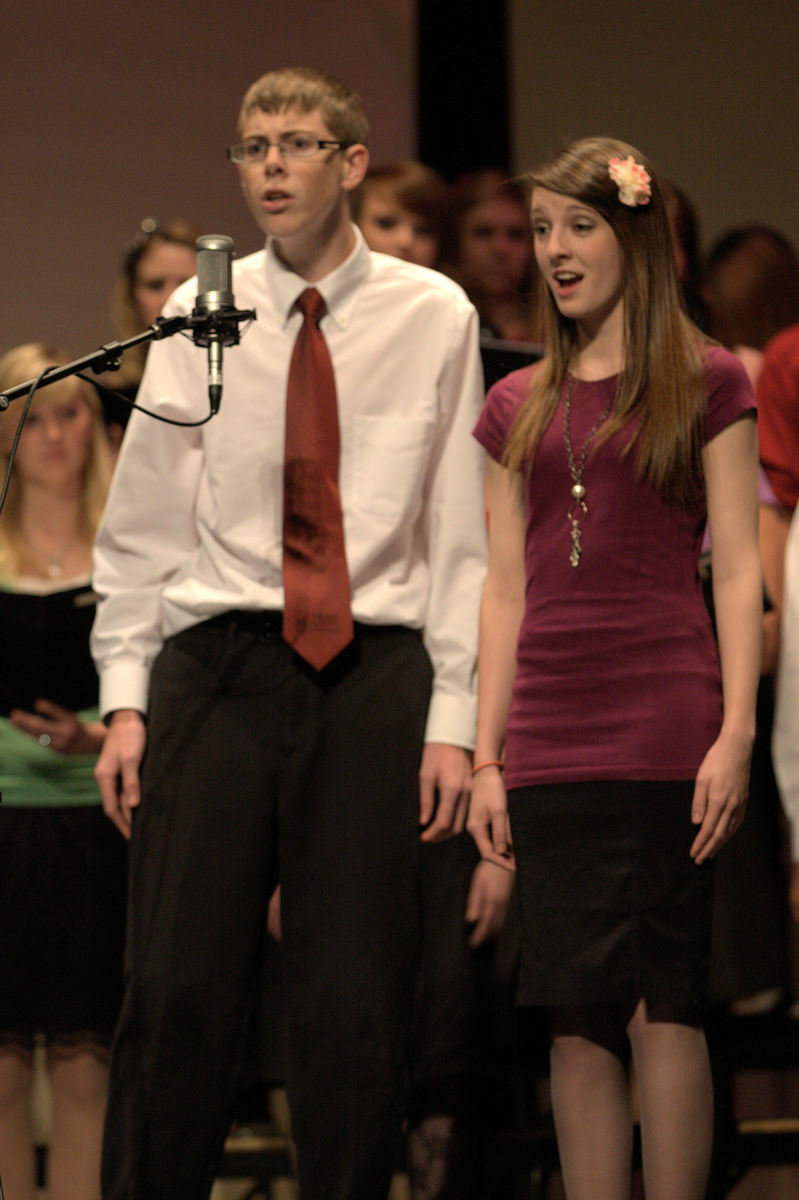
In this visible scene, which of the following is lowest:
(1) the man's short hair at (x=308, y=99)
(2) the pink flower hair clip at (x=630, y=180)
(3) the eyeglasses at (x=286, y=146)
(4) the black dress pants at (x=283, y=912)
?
(4) the black dress pants at (x=283, y=912)

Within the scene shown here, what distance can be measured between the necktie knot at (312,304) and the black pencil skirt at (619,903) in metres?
0.75

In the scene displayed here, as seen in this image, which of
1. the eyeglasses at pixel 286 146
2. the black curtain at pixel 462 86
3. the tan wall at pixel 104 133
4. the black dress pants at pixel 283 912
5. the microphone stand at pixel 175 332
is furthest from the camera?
the black curtain at pixel 462 86

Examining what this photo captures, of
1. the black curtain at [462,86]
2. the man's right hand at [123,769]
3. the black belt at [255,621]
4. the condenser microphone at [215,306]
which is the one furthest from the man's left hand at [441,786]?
the black curtain at [462,86]

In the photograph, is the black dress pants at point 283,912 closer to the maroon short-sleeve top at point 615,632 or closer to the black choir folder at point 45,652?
the maroon short-sleeve top at point 615,632

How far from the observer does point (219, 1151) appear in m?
2.07

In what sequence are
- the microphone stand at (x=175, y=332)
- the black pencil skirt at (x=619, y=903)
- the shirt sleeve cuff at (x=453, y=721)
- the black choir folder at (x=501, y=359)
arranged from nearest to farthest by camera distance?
the microphone stand at (x=175, y=332) < the black pencil skirt at (x=619, y=903) < the shirt sleeve cuff at (x=453, y=721) < the black choir folder at (x=501, y=359)

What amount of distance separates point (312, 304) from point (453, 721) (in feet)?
2.04

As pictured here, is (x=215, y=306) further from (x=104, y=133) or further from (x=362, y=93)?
(x=362, y=93)

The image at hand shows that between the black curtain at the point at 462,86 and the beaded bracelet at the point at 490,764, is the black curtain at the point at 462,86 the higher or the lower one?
the higher one

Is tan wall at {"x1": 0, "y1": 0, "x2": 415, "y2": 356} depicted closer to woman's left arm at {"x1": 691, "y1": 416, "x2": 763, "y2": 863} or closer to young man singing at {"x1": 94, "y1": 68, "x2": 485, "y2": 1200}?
young man singing at {"x1": 94, "y1": 68, "x2": 485, "y2": 1200}

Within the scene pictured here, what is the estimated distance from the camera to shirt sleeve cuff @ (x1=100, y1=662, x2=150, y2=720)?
2.27 m

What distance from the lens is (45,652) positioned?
279cm

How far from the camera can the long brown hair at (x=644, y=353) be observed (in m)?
2.02

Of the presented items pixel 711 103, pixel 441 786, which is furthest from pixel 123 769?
pixel 711 103
